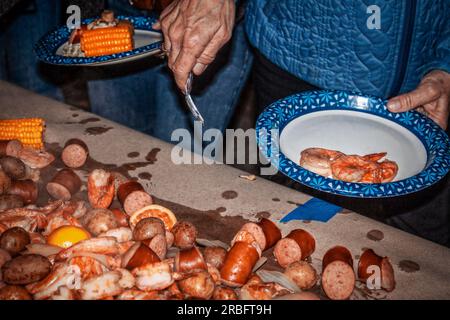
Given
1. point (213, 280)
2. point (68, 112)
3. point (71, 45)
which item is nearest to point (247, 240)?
point (213, 280)

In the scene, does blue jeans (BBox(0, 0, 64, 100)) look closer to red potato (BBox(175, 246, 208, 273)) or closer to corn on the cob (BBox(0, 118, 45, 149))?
corn on the cob (BBox(0, 118, 45, 149))

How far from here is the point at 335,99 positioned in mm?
2090

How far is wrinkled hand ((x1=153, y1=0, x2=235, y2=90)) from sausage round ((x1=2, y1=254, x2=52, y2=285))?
34.7 inches

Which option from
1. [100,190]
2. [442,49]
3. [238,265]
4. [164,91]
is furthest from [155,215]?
[164,91]

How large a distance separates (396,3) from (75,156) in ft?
4.66

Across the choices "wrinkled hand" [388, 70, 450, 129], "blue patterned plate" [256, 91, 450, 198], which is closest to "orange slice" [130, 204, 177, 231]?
"blue patterned plate" [256, 91, 450, 198]

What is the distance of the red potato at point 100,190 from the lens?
1861 millimetres

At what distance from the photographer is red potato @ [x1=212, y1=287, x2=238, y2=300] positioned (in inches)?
57.6

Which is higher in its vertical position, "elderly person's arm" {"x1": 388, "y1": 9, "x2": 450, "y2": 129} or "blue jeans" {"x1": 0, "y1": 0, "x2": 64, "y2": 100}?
"elderly person's arm" {"x1": 388, "y1": 9, "x2": 450, "y2": 129}

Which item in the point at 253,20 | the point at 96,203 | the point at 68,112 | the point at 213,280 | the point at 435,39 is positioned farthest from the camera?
the point at 68,112

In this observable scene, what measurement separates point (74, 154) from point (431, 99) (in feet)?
4.78

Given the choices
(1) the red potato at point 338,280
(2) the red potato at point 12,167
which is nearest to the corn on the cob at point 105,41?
(2) the red potato at point 12,167

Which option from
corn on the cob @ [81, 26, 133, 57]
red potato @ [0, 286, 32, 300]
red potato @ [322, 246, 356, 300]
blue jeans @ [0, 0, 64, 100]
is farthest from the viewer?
blue jeans @ [0, 0, 64, 100]
